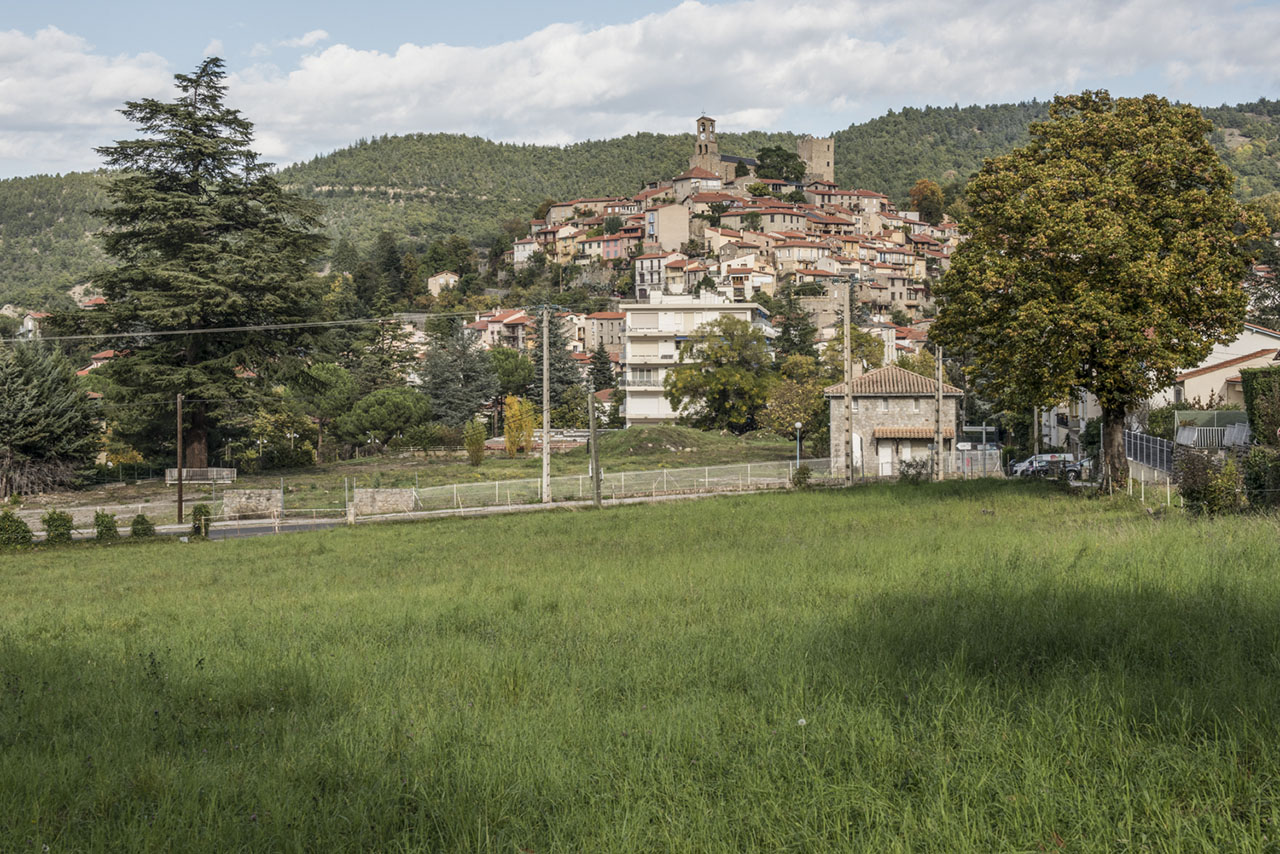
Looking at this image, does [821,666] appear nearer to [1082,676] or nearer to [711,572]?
[1082,676]

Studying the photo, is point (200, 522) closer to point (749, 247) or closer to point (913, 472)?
point (913, 472)

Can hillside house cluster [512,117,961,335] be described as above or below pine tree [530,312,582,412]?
above

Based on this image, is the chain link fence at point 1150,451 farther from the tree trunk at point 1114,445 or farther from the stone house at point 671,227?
the stone house at point 671,227

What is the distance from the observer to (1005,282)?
1045 inches

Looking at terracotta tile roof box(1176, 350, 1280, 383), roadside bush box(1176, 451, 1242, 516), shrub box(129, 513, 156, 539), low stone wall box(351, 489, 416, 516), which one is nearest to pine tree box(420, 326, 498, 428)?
low stone wall box(351, 489, 416, 516)

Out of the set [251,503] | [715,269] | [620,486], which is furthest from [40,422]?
[715,269]

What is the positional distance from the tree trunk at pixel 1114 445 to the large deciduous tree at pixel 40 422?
139 feet

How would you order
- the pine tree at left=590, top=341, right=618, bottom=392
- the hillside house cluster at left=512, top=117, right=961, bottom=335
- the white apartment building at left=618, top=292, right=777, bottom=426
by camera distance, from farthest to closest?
the hillside house cluster at left=512, top=117, right=961, bottom=335 < the pine tree at left=590, top=341, right=618, bottom=392 < the white apartment building at left=618, top=292, right=777, bottom=426

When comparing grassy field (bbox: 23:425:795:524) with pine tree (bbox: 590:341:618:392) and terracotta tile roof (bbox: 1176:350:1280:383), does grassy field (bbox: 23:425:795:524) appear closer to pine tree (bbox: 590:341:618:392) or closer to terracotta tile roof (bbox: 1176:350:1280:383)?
terracotta tile roof (bbox: 1176:350:1280:383)

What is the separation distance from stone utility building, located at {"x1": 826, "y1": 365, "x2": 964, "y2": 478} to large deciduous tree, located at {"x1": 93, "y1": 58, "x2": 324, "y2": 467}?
87.5ft

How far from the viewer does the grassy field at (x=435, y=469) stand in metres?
42.2

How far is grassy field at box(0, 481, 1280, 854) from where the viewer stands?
519 centimetres

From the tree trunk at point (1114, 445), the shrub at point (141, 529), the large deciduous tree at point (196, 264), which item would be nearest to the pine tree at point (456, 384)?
the large deciduous tree at point (196, 264)

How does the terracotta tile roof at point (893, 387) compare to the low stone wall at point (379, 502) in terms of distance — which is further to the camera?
the terracotta tile roof at point (893, 387)
